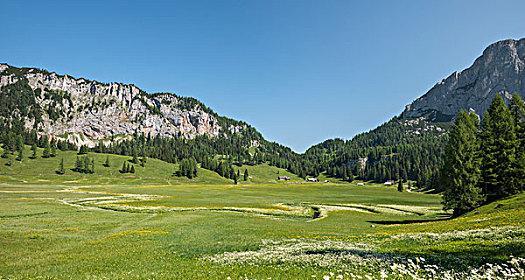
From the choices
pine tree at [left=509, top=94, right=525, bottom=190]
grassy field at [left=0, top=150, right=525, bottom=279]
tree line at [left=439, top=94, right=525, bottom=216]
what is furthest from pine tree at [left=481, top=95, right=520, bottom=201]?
grassy field at [left=0, top=150, right=525, bottom=279]

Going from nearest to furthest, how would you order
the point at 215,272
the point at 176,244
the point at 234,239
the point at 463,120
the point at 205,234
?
the point at 215,272 → the point at 176,244 → the point at 234,239 → the point at 205,234 → the point at 463,120

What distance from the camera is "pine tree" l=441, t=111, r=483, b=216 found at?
196 feet

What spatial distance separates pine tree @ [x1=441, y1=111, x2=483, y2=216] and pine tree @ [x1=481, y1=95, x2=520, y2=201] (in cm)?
191

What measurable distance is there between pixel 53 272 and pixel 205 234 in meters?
19.9

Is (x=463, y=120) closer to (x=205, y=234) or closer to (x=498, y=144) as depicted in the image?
(x=498, y=144)

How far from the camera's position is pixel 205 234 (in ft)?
135

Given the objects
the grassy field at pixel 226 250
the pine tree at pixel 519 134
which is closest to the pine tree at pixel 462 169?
the pine tree at pixel 519 134

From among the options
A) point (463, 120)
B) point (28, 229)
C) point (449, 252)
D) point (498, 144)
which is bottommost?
point (28, 229)

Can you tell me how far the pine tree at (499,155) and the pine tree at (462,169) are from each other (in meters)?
1.91

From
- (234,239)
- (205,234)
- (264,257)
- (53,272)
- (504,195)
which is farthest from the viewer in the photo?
(504,195)

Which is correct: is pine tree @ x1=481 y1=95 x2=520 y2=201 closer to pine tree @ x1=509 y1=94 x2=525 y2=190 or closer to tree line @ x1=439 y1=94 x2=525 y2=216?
tree line @ x1=439 y1=94 x2=525 y2=216

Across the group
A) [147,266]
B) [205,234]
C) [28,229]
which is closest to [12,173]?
[28,229]

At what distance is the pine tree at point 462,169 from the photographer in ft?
196

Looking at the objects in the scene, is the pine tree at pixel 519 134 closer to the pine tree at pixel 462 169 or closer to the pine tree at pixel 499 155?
the pine tree at pixel 499 155
